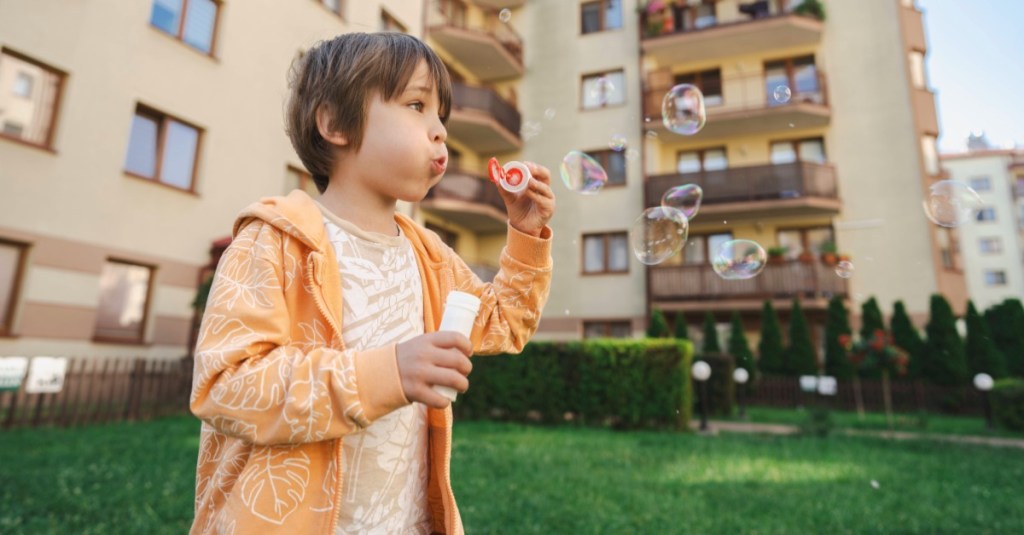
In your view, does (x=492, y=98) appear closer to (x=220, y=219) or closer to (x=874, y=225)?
(x=220, y=219)

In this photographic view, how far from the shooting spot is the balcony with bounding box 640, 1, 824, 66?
50.4 ft

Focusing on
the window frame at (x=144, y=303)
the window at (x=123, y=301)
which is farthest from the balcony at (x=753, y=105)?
the window at (x=123, y=301)

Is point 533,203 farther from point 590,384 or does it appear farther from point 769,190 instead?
point 769,190

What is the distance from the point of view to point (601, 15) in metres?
17.5

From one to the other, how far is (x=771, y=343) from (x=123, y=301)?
14544 mm

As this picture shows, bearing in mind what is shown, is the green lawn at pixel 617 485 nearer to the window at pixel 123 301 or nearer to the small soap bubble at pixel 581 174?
the small soap bubble at pixel 581 174

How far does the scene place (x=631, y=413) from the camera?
8664 mm

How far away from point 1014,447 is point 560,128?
511 inches

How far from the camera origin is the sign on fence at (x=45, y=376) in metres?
6.88

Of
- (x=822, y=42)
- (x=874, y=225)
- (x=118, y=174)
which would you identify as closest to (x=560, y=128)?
(x=822, y=42)

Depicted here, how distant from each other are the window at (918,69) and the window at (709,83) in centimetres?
490

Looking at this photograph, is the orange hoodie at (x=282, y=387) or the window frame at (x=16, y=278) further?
the window frame at (x=16, y=278)

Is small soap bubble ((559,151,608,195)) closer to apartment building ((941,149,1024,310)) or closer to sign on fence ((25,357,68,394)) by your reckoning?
sign on fence ((25,357,68,394))

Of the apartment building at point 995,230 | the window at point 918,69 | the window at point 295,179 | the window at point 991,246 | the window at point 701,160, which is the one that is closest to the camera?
the window at point 295,179
